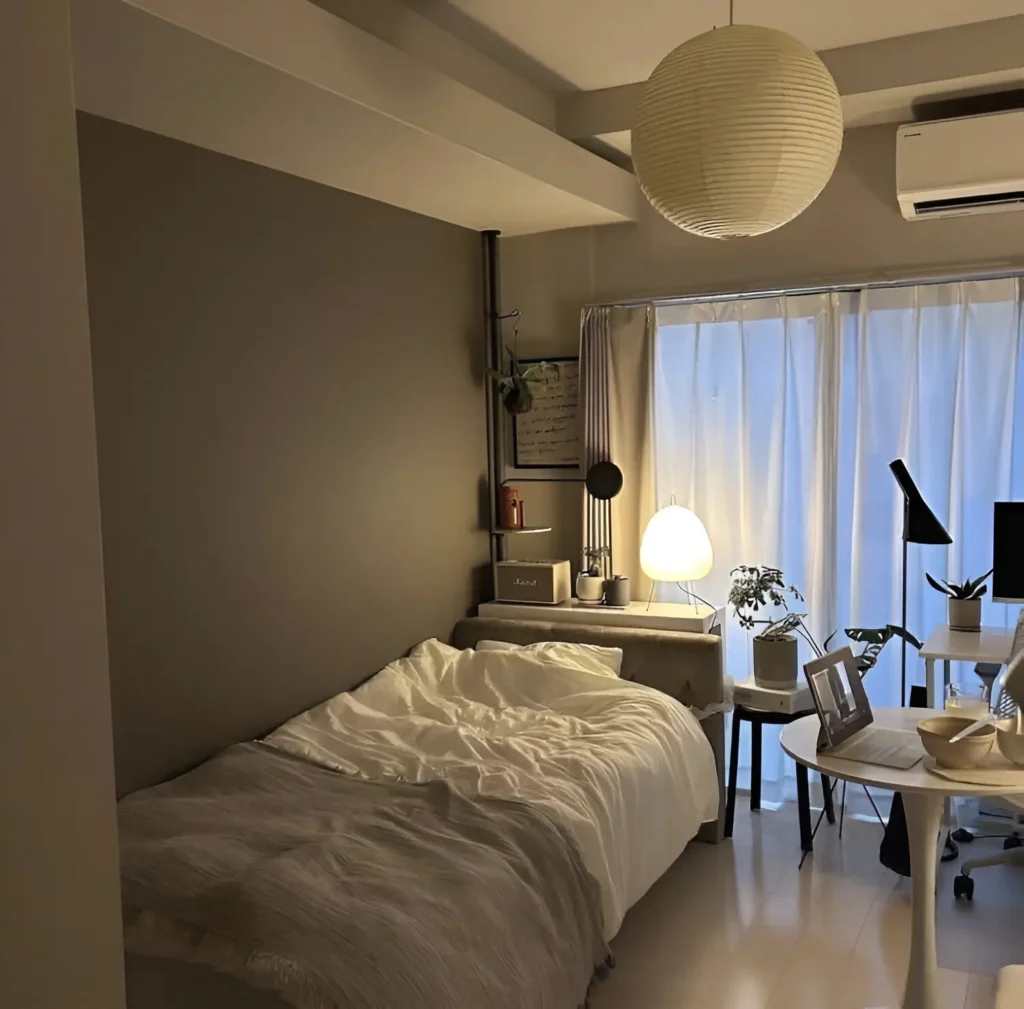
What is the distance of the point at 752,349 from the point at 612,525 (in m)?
0.95

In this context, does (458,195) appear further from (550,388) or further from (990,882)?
(990,882)

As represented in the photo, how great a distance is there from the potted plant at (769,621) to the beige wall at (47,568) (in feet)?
9.79

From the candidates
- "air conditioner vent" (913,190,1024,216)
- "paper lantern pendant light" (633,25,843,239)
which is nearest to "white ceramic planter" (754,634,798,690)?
"air conditioner vent" (913,190,1024,216)

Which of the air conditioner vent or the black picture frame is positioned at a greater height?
the air conditioner vent

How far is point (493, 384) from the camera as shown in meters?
4.43

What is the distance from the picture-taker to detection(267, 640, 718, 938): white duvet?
278cm

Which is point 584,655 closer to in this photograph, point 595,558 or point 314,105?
point 595,558

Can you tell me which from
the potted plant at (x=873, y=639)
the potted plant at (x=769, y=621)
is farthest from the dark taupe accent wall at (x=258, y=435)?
the potted plant at (x=873, y=639)

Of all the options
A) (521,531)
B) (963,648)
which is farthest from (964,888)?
(521,531)

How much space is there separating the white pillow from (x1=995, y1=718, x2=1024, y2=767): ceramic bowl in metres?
1.55

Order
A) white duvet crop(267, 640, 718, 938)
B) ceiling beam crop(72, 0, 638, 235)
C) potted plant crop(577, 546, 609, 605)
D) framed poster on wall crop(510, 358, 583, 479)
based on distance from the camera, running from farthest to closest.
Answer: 1. framed poster on wall crop(510, 358, 583, 479)
2. potted plant crop(577, 546, 609, 605)
3. white duvet crop(267, 640, 718, 938)
4. ceiling beam crop(72, 0, 638, 235)

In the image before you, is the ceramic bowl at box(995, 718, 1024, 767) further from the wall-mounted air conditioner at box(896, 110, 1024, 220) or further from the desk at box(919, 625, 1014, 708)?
the wall-mounted air conditioner at box(896, 110, 1024, 220)

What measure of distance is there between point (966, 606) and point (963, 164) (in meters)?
1.53

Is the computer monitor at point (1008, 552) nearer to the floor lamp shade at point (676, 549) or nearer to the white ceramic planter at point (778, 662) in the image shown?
the white ceramic planter at point (778, 662)
